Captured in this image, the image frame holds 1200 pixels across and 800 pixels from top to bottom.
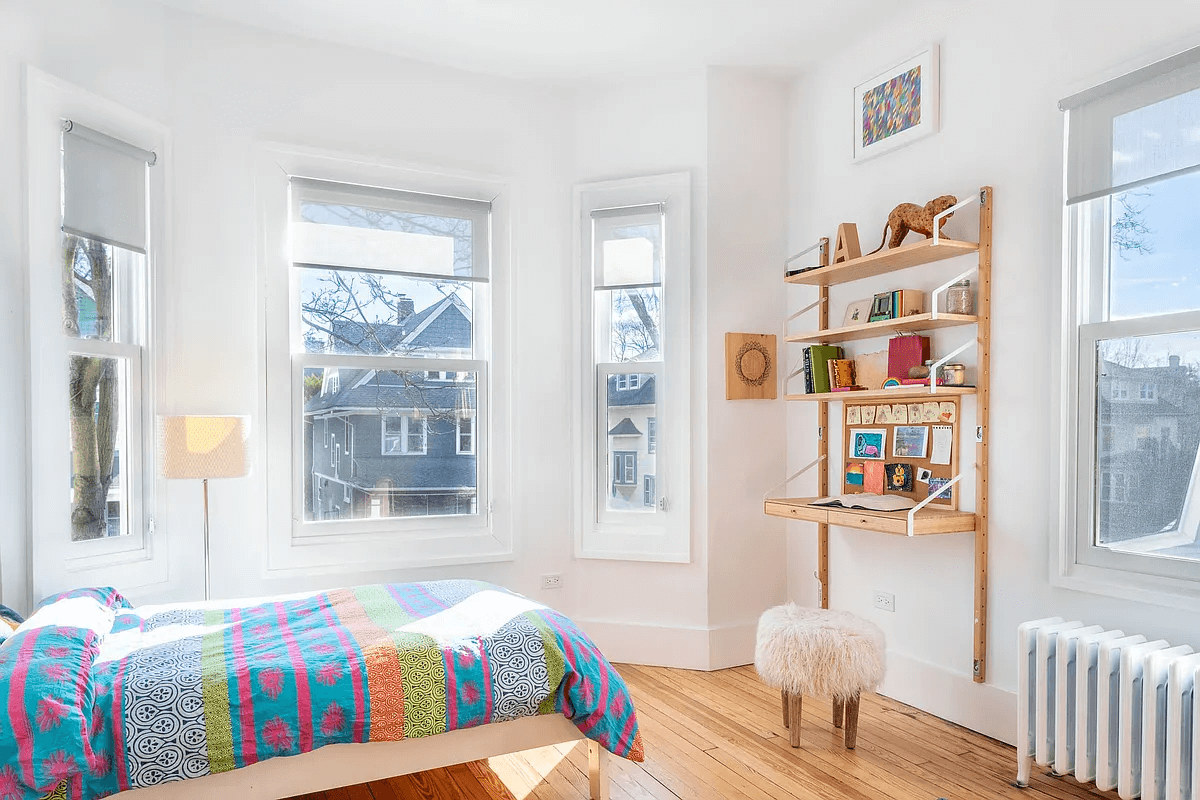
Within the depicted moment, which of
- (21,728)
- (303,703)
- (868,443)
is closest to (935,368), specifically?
(868,443)

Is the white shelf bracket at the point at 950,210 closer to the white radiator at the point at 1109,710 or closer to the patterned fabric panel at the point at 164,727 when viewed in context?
the white radiator at the point at 1109,710

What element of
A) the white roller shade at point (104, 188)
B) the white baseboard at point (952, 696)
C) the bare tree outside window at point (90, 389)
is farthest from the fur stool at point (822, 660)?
the white roller shade at point (104, 188)

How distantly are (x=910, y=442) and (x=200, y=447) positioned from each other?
9.12 feet

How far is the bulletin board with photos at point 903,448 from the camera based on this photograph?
309 centimetres

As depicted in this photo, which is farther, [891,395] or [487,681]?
[891,395]

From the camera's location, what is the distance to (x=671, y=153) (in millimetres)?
3879

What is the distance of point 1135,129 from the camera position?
2453 mm

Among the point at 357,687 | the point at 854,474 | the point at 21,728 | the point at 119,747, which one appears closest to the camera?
the point at 21,728

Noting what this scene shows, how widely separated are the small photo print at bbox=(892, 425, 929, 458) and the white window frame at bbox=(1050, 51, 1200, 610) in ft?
1.82

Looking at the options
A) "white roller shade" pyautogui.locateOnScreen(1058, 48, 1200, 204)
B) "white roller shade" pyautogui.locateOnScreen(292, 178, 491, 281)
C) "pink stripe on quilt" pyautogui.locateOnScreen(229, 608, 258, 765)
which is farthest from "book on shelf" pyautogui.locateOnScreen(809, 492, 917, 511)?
"pink stripe on quilt" pyautogui.locateOnScreen(229, 608, 258, 765)

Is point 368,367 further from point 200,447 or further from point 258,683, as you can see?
point 258,683

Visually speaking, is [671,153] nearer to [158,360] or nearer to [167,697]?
[158,360]

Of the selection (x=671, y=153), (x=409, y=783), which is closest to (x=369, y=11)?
(x=671, y=153)

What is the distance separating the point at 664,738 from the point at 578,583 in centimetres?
116
